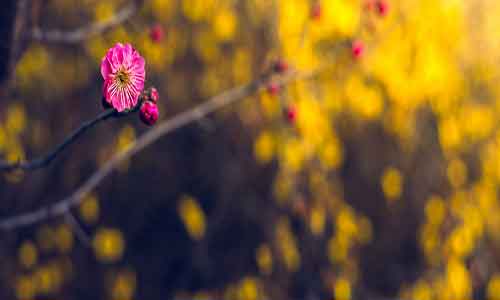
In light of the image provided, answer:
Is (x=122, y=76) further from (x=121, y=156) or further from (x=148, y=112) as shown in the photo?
(x=121, y=156)

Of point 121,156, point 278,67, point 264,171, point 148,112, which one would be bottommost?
point 148,112

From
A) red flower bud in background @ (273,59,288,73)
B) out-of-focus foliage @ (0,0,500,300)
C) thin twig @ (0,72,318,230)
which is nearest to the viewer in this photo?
thin twig @ (0,72,318,230)

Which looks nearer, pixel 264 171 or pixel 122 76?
pixel 122 76

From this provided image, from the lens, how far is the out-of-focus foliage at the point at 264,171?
3.42m

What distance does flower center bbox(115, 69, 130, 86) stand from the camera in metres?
1.24

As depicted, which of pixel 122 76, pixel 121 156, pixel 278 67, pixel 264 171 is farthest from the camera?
pixel 264 171

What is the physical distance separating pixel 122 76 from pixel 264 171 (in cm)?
253

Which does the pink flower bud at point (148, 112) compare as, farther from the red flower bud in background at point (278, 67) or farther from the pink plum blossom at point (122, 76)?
the red flower bud in background at point (278, 67)

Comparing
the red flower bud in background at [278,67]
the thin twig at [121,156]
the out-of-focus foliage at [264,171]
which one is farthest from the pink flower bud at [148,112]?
the out-of-focus foliage at [264,171]

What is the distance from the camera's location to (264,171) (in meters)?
3.74

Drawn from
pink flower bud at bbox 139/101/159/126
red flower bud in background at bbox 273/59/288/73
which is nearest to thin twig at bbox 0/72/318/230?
red flower bud in background at bbox 273/59/288/73

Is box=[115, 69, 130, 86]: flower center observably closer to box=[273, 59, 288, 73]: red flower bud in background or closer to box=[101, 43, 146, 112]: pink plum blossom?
box=[101, 43, 146, 112]: pink plum blossom

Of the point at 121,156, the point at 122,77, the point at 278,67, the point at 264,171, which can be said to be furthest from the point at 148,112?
the point at 264,171

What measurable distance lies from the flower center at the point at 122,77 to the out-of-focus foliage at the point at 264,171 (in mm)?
1804
